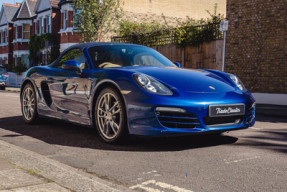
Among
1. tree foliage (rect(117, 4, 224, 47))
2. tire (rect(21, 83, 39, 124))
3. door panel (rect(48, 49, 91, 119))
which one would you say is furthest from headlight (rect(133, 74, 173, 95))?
tree foliage (rect(117, 4, 224, 47))

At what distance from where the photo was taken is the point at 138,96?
4.52m

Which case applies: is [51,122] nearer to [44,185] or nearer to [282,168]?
[44,185]

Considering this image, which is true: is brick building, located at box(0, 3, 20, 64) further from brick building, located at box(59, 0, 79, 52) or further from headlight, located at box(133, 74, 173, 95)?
headlight, located at box(133, 74, 173, 95)

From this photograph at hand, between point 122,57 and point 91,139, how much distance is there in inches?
54.9

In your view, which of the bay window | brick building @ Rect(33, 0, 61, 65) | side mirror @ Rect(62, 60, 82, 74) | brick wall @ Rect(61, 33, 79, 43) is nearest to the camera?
side mirror @ Rect(62, 60, 82, 74)

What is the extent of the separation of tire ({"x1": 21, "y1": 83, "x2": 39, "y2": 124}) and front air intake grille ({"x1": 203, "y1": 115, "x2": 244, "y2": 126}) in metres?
3.57

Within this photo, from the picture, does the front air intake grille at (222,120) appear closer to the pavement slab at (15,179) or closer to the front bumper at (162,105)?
the front bumper at (162,105)

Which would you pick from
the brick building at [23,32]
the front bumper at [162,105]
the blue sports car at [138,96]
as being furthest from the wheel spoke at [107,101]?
the brick building at [23,32]

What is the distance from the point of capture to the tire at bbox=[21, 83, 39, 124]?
22.3 ft

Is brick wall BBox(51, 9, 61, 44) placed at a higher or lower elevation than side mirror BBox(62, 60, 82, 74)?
higher

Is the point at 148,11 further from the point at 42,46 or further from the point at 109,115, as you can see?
the point at 109,115

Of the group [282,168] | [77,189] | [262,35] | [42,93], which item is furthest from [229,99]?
[262,35]

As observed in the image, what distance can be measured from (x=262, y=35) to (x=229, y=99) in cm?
1055

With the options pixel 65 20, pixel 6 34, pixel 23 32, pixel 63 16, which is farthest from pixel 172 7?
pixel 6 34
